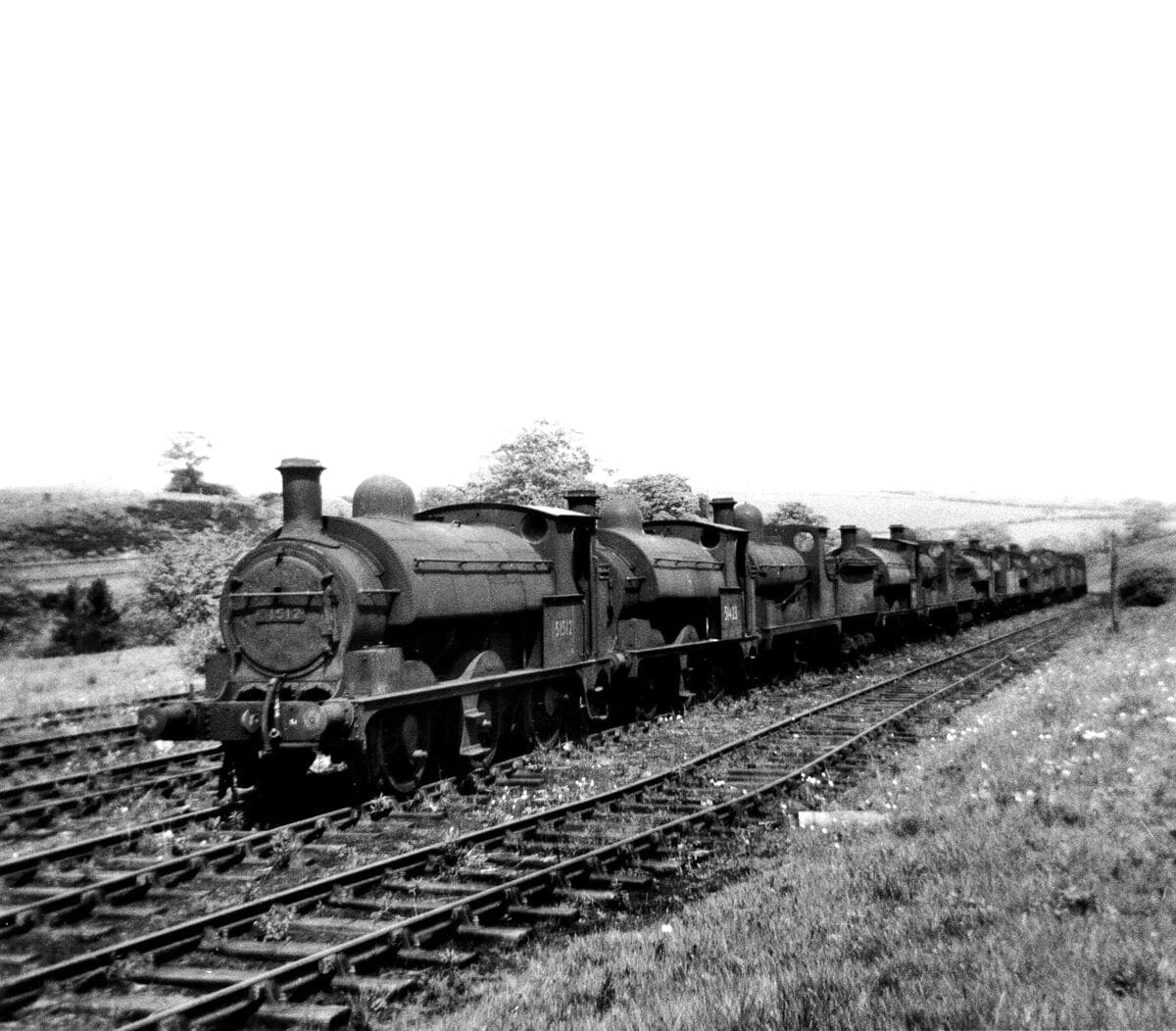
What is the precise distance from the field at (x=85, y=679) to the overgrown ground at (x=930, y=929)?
1596 centimetres

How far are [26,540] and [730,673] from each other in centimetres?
3399

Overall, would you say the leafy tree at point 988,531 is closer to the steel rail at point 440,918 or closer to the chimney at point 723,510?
the chimney at point 723,510

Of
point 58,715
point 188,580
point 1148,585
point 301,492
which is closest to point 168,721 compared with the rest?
point 301,492

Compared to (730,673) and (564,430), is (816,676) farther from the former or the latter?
(564,430)

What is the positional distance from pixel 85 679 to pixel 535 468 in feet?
51.3

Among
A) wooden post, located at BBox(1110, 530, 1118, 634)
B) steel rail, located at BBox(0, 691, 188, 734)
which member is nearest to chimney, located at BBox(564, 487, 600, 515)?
steel rail, located at BBox(0, 691, 188, 734)

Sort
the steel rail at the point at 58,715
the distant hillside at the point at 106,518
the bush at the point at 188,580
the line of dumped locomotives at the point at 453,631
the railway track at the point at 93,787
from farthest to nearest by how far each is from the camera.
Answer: the distant hillside at the point at 106,518
the bush at the point at 188,580
the steel rail at the point at 58,715
the railway track at the point at 93,787
the line of dumped locomotives at the point at 453,631

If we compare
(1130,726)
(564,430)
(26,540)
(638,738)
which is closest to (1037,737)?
(1130,726)

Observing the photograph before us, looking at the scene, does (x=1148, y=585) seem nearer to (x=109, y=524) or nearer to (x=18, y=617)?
(x=18, y=617)

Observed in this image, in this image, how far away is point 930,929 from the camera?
5.72m

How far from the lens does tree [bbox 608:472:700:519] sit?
121 feet

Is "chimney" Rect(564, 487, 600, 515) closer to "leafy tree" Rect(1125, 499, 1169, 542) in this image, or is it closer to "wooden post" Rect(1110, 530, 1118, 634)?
A: "wooden post" Rect(1110, 530, 1118, 634)

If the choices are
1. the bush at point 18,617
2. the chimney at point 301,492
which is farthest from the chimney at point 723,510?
the bush at point 18,617

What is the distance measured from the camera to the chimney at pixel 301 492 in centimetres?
1047
